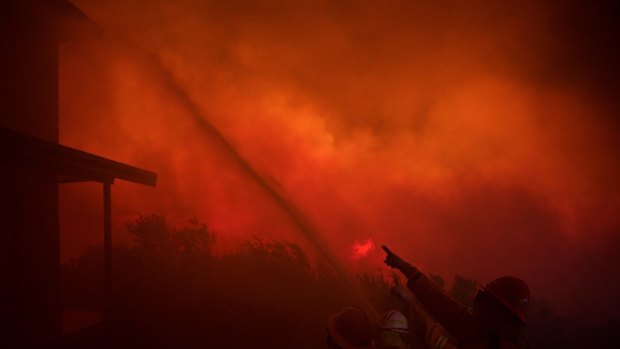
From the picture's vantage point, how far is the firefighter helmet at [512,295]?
2590mm

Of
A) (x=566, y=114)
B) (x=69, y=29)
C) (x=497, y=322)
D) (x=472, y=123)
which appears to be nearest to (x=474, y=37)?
(x=472, y=123)

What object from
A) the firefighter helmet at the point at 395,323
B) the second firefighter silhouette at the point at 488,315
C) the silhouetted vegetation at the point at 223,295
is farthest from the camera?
the silhouetted vegetation at the point at 223,295

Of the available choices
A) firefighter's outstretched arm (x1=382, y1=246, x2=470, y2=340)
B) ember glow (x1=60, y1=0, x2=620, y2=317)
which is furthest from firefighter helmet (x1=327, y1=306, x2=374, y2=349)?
ember glow (x1=60, y1=0, x2=620, y2=317)

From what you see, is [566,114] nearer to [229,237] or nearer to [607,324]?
[607,324]

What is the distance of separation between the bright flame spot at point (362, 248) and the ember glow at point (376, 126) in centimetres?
5

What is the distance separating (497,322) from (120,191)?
1447cm

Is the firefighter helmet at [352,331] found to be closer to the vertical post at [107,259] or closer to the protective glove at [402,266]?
the protective glove at [402,266]

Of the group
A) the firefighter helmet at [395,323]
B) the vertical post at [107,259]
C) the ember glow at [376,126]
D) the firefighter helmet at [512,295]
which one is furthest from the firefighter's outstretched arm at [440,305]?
the ember glow at [376,126]

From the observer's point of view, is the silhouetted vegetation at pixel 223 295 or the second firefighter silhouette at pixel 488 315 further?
the silhouetted vegetation at pixel 223 295

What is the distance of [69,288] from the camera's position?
36.8 ft

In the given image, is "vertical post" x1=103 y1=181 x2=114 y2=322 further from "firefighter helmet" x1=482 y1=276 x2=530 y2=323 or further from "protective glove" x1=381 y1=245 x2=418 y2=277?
"firefighter helmet" x1=482 y1=276 x2=530 y2=323

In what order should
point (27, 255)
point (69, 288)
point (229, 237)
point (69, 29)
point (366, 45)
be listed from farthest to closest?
point (366, 45) < point (229, 237) < point (69, 288) < point (69, 29) < point (27, 255)

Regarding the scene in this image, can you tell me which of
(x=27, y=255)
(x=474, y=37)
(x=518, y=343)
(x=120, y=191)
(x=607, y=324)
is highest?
(x=474, y=37)

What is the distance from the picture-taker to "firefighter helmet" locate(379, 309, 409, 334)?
4062mm
